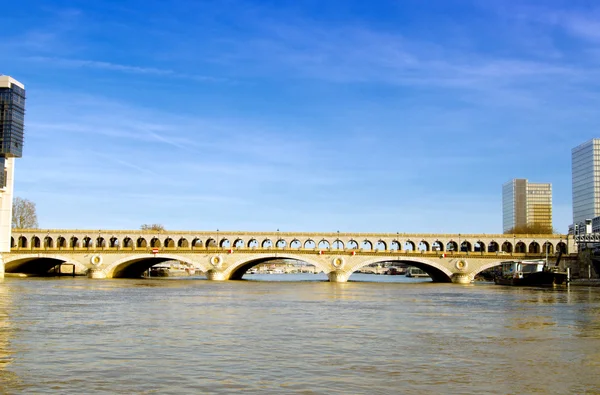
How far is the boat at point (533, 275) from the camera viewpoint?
348ft

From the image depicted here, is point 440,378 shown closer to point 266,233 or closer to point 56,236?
point 266,233

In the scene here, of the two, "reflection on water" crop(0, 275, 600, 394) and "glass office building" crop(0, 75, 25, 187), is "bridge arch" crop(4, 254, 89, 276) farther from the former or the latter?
"reflection on water" crop(0, 275, 600, 394)

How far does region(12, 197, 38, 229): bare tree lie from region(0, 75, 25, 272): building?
36442 mm

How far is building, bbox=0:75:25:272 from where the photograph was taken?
117312mm

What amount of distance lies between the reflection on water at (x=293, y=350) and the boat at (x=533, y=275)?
188 feet

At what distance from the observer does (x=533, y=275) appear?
110875 mm

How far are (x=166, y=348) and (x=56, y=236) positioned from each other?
365 ft

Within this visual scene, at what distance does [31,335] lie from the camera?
3331cm

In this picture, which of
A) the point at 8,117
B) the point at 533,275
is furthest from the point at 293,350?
the point at 8,117

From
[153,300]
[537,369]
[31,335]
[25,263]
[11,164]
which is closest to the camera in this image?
[537,369]

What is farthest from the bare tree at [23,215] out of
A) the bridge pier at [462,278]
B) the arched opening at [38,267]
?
the bridge pier at [462,278]

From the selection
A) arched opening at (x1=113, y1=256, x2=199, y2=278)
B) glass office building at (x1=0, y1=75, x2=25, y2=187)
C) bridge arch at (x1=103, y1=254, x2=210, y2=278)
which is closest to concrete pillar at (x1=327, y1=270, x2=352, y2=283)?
bridge arch at (x1=103, y1=254, x2=210, y2=278)

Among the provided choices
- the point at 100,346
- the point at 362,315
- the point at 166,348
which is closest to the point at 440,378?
the point at 166,348

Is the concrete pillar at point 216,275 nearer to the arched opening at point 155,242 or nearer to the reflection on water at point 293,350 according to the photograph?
the arched opening at point 155,242
